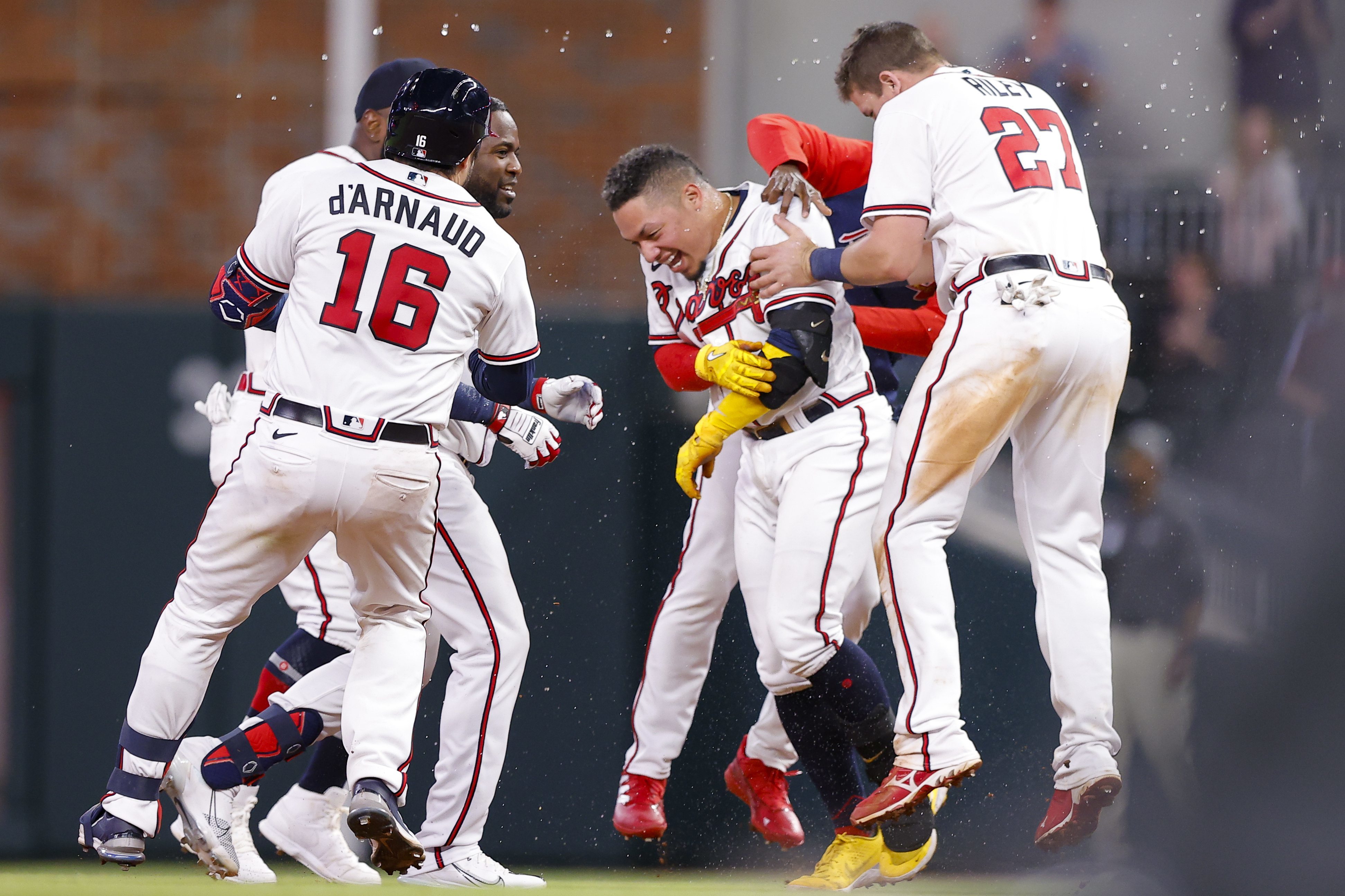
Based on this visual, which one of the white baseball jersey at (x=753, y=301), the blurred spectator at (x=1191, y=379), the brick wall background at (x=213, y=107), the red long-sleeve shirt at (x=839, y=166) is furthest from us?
the brick wall background at (x=213, y=107)

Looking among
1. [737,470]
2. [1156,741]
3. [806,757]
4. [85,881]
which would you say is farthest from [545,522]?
[1156,741]

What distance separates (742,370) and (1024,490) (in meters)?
0.75

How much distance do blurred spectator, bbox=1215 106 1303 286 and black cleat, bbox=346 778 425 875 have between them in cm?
341

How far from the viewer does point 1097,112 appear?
495cm

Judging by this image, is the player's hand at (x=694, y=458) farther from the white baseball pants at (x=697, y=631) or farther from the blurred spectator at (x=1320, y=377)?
the blurred spectator at (x=1320, y=377)

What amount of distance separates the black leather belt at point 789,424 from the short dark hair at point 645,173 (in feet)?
2.28

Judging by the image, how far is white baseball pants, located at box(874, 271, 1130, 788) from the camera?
3158 mm

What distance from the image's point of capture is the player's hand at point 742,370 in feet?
11.4

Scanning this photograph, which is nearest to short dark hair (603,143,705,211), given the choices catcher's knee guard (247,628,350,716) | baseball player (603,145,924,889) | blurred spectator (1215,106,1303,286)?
baseball player (603,145,924,889)

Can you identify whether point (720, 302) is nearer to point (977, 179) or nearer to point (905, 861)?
point (977, 179)

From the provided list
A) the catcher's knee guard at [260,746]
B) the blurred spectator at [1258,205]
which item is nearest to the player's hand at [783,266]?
the catcher's knee guard at [260,746]

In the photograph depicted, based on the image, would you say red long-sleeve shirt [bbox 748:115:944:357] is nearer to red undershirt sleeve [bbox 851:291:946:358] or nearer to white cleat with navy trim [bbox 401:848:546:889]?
red undershirt sleeve [bbox 851:291:946:358]

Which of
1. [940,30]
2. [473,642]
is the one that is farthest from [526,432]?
[940,30]

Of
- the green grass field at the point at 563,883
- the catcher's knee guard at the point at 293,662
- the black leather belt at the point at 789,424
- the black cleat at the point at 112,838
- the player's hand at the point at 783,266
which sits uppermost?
the player's hand at the point at 783,266
